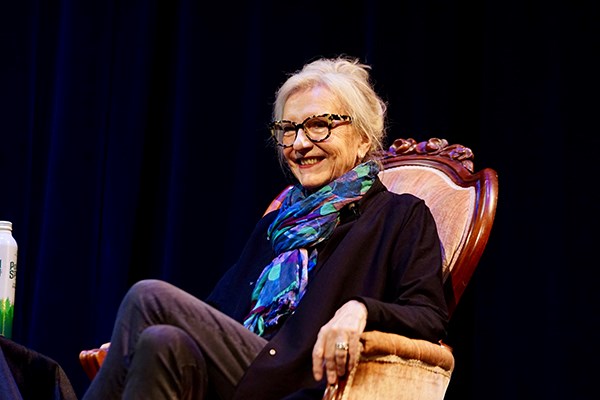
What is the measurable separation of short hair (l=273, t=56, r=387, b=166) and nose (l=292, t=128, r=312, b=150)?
3.9 inches

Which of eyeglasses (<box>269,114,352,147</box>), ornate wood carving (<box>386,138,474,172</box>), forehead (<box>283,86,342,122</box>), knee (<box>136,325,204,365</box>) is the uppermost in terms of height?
forehead (<box>283,86,342,122</box>)

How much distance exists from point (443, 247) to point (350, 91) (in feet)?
1.32

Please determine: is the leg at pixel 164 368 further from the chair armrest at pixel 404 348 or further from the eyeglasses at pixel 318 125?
the eyeglasses at pixel 318 125

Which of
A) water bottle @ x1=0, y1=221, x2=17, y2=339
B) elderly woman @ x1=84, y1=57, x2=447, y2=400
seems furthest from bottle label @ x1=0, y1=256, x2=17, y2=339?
elderly woman @ x1=84, y1=57, x2=447, y2=400

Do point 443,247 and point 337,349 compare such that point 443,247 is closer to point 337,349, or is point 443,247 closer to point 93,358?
point 337,349

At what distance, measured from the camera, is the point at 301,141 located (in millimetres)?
1977

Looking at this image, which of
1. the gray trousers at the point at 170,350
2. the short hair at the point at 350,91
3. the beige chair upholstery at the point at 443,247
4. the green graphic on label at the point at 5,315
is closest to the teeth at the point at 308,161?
the short hair at the point at 350,91

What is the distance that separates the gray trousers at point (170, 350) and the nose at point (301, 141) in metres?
0.50

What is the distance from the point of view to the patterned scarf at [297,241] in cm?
179

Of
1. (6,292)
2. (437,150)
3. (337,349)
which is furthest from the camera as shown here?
(437,150)

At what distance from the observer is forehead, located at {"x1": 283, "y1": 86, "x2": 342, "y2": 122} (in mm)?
1978

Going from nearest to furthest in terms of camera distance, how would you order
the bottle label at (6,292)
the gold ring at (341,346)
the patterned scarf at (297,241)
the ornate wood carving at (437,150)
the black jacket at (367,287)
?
the gold ring at (341,346), the black jacket at (367,287), the patterned scarf at (297,241), the bottle label at (6,292), the ornate wood carving at (437,150)

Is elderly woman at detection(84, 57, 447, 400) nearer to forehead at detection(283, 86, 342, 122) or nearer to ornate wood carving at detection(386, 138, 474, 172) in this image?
forehead at detection(283, 86, 342, 122)

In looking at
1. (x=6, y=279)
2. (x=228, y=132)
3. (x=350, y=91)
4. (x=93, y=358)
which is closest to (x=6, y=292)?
(x=6, y=279)
